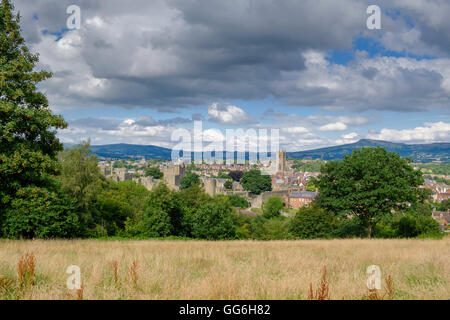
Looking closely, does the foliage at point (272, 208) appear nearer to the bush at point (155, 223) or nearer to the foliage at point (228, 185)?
the foliage at point (228, 185)

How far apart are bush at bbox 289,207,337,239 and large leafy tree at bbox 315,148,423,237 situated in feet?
35.8

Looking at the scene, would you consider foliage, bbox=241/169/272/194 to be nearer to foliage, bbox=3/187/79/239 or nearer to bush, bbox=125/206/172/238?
bush, bbox=125/206/172/238

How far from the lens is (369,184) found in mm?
20594

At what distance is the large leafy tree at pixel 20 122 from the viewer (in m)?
11.9

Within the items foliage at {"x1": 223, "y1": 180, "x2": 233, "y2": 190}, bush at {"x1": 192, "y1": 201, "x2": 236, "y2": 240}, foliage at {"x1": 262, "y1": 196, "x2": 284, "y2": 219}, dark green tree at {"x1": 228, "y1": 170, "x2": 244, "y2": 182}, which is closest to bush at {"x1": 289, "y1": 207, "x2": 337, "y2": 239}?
bush at {"x1": 192, "y1": 201, "x2": 236, "y2": 240}

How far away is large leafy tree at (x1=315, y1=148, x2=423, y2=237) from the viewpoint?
20.6 m

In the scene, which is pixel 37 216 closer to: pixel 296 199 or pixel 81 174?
pixel 81 174

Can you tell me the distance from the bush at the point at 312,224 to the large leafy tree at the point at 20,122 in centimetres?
2600

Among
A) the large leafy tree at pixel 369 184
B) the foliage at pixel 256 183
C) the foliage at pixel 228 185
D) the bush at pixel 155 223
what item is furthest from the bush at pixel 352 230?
the foliage at pixel 228 185

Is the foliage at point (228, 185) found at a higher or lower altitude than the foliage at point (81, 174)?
lower

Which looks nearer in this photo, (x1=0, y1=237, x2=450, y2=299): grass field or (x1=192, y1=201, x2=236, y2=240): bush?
(x1=0, y1=237, x2=450, y2=299): grass field
